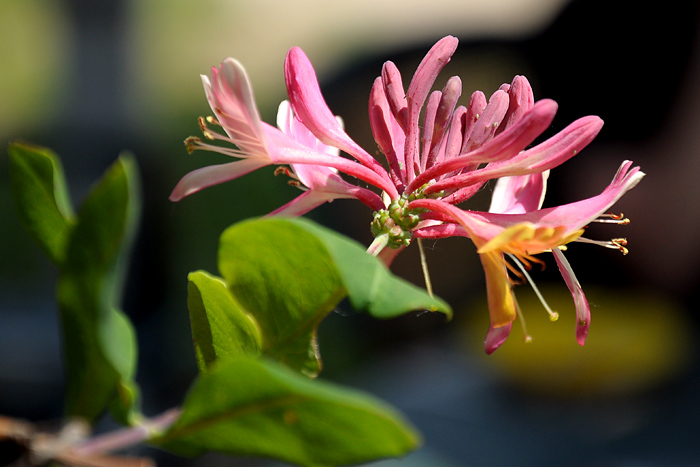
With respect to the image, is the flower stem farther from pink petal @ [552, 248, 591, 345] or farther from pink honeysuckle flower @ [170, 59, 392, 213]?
pink petal @ [552, 248, 591, 345]

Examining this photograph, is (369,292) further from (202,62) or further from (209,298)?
(202,62)

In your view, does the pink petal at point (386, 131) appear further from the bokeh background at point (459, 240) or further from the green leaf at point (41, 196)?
the bokeh background at point (459, 240)

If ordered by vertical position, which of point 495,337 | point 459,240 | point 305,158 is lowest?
point 459,240

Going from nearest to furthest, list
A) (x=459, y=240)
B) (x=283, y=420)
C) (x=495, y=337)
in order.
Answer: (x=283, y=420), (x=495, y=337), (x=459, y=240)

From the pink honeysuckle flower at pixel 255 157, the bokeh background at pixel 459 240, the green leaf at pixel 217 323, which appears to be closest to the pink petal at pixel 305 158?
the pink honeysuckle flower at pixel 255 157

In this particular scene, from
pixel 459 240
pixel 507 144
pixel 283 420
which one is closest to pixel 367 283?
pixel 283 420

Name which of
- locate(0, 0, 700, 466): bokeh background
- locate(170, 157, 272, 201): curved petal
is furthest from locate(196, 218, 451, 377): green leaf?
locate(0, 0, 700, 466): bokeh background

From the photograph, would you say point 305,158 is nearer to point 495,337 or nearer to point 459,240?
point 495,337

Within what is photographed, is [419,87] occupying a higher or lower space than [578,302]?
higher
